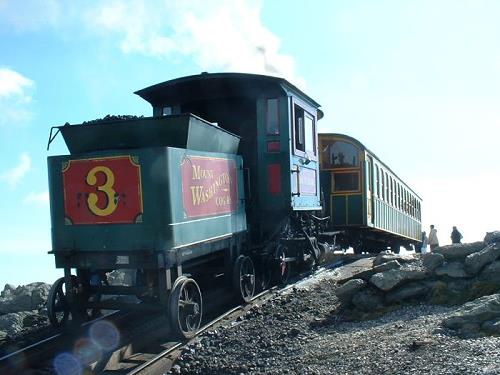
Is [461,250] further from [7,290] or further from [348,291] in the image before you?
[7,290]

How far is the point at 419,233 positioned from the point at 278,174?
19.5 meters

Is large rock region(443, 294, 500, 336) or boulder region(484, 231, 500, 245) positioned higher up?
boulder region(484, 231, 500, 245)

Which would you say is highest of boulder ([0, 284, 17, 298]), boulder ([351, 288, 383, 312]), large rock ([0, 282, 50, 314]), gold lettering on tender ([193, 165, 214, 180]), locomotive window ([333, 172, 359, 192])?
gold lettering on tender ([193, 165, 214, 180])

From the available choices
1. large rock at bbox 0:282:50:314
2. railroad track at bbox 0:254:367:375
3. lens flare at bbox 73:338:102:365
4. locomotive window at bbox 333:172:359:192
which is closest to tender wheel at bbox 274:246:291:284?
railroad track at bbox 0:254:367:375

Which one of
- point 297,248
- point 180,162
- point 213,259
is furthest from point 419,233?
point 180,162

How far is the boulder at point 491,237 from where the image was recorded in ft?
24.6

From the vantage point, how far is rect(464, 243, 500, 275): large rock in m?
7.21

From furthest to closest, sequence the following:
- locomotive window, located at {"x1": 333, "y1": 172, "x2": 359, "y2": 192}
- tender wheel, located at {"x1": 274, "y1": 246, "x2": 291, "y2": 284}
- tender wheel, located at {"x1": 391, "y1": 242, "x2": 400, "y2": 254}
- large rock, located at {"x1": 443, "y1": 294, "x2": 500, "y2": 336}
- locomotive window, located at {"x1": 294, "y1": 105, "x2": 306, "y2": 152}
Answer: tender wheel, located at {"x1": 391, "y1": 242, "x2": 400, "y2": 254} → locomotive window, located at {"x1": 333, "y1": 172, "x2": 359, "y2": 192} → locomotive window, located at {"x1": 294, "y1": 105, "x2": 306, "y2": 152} → tender wheel, located at {"x1": 274, "y1": 246, "x2": 291, "y2": 284} → large rock, located at {"x1": 443, "y1": 294, "x2": 500, "y2": 336}

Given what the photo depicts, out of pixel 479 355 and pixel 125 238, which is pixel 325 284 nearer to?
pixel 125 238

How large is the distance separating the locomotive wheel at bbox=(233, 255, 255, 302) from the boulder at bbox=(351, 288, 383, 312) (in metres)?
1.72

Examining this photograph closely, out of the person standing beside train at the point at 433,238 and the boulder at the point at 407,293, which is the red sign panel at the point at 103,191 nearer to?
the boulder at the point at 407,293

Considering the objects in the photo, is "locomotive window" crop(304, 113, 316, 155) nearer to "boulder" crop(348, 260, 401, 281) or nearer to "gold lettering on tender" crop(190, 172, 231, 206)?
"gold lettering on tender" crop(190, 172, 231, 206)

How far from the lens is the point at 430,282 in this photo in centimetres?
734

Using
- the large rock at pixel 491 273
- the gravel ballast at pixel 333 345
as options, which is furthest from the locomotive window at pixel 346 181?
the large rock at pixel 491 273
